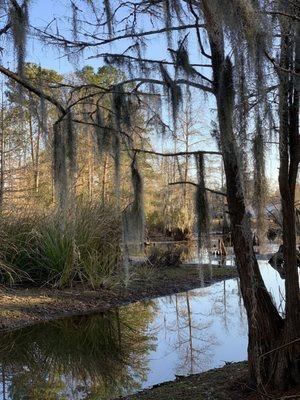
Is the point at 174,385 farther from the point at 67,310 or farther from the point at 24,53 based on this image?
the point at 67,310

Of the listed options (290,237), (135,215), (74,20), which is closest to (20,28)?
(74,20)

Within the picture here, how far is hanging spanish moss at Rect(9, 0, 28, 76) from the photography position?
11.4 ft

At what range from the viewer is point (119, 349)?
690cm

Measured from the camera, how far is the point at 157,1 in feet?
13.0

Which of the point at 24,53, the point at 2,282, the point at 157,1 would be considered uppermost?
the point at 157,1

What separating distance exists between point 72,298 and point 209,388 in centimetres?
573

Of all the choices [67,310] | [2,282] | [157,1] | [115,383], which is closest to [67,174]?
[157,1]

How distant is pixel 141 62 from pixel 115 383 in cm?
337

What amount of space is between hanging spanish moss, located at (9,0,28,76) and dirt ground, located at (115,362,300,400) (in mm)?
2684

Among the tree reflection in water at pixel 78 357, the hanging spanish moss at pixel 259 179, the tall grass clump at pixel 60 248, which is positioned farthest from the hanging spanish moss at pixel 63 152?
the tall grass clump at pixel 60 248

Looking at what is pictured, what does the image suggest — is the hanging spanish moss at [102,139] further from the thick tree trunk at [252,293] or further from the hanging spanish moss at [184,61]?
the thick tree trunk at [252,293]

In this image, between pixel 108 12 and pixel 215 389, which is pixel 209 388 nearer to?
pixel 215 389

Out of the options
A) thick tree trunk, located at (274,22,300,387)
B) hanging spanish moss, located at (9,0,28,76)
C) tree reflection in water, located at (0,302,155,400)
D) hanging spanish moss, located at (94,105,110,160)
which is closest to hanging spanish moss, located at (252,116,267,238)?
thick tree trunk, located at (274,22,300,387)

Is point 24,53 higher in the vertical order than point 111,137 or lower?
higher
